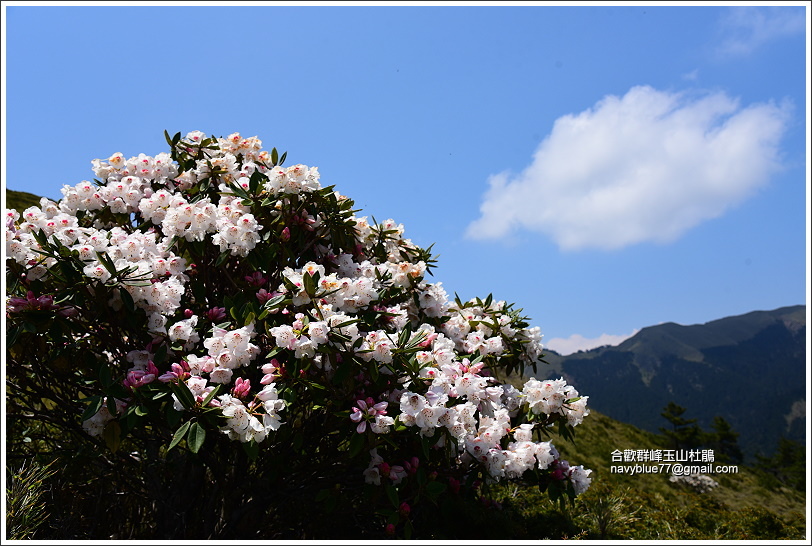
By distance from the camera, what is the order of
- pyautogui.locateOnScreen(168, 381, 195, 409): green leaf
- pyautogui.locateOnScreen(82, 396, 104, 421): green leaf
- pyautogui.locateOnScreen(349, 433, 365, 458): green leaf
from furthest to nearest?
pyautogui.locateOnScreen(349, 433, 365, 458): green leaf, pyautogui.locateOnScreen(82, 396, 104, 421): green leaf, pyautogui.locateOnScreen(168, 381, 195, 409): green leaf

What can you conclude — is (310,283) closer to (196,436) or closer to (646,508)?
(196,436)

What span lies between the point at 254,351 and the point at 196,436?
2.14 feet

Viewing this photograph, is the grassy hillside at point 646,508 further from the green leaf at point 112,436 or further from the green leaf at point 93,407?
the green leaf at point 93,407

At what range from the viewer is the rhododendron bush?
3074mm

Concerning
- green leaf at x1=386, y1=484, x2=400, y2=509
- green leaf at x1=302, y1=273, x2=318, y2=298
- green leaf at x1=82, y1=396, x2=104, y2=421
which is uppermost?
green leaf at x1=302, y1=273, x2=318, y2=298

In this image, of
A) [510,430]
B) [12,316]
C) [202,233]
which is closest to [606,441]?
[510,430]

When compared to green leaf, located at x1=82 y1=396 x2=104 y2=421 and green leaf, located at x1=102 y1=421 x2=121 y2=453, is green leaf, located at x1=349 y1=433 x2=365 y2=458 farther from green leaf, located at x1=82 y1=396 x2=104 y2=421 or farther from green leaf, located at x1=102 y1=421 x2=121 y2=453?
green leaf, located at x1=82 y1=396 x2=104 y2=421

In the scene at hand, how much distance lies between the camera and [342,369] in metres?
3.12

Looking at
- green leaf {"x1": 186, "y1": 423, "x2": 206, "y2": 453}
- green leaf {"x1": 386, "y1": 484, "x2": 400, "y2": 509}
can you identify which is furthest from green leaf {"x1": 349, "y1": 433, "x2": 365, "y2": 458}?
green leaf {"x1": 186, "y1": 423, "x2": 206, "y2": 453}

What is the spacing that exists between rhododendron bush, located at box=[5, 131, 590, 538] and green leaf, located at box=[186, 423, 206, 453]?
0.7 inches

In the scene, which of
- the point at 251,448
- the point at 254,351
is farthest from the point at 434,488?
the point at 254,351

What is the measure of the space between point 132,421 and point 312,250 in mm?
1925

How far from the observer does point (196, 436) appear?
107 inches

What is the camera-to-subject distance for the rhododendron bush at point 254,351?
10.1 feet
